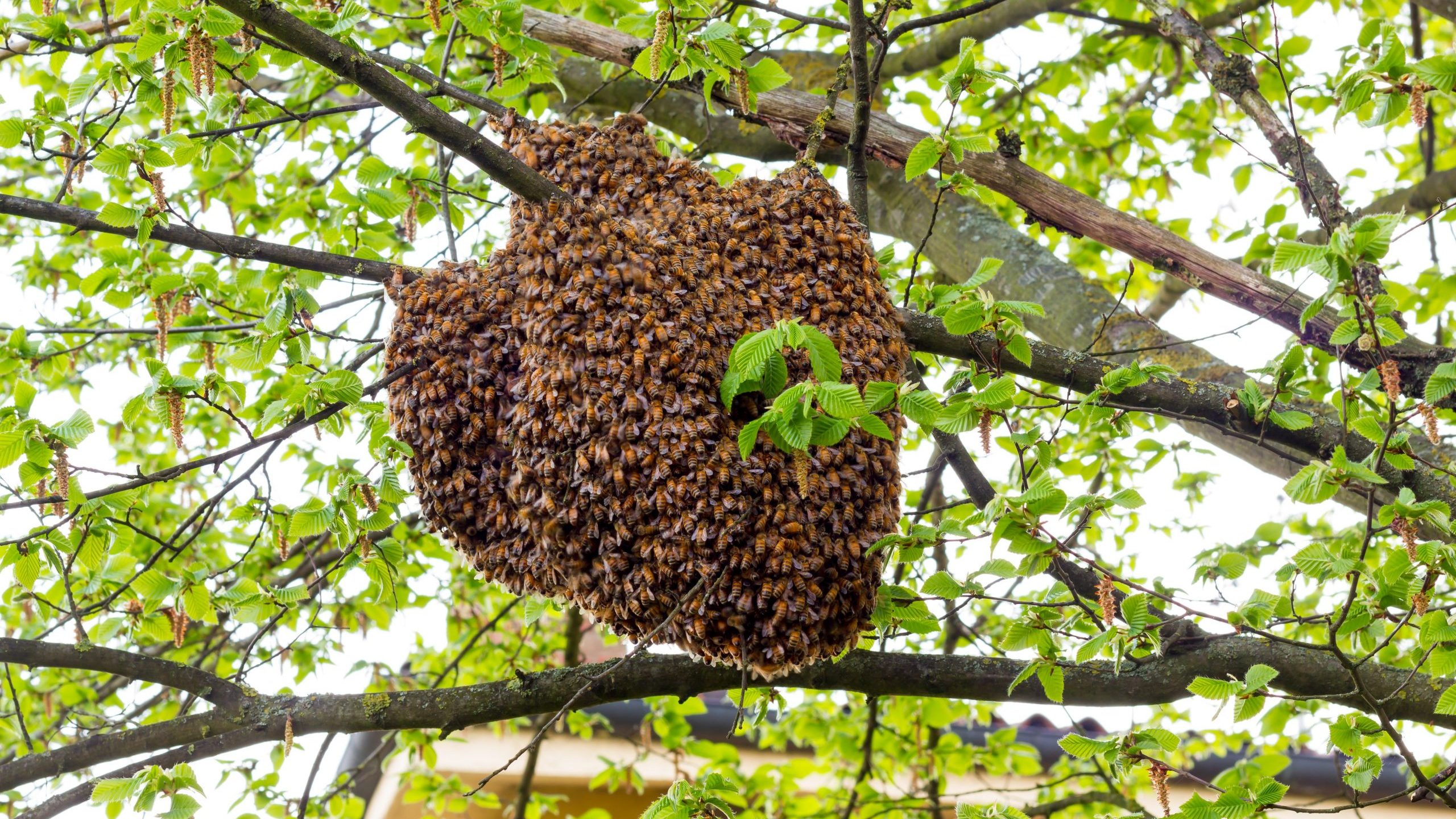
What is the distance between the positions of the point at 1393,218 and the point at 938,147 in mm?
1150

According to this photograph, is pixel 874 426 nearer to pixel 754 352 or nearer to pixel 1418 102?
pixel 754 352

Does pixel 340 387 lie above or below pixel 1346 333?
above

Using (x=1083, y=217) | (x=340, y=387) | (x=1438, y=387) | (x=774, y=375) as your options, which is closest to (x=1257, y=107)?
(x=1083, y=217)

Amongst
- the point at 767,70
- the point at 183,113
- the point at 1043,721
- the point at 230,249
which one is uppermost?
the point at 183,113

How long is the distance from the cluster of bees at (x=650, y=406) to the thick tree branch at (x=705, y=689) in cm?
70

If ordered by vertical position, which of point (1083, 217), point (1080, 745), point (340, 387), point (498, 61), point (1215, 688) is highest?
point (498, 61)

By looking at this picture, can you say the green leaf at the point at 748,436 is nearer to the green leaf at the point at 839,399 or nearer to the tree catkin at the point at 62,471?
the green leaf at the point at 839,399

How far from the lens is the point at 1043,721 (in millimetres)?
6895

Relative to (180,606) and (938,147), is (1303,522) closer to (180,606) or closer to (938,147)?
(938,147)

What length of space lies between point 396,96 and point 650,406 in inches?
36.7

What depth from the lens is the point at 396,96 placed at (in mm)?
2686

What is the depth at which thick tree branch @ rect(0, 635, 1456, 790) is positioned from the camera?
3.38 m

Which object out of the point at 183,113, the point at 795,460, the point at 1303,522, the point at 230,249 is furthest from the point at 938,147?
the point at 1303,522

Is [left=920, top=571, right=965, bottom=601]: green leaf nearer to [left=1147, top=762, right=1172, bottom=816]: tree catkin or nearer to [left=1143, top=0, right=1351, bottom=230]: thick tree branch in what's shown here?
[left=1147, top=762, right=1172, bottom=816]: tree catkin
